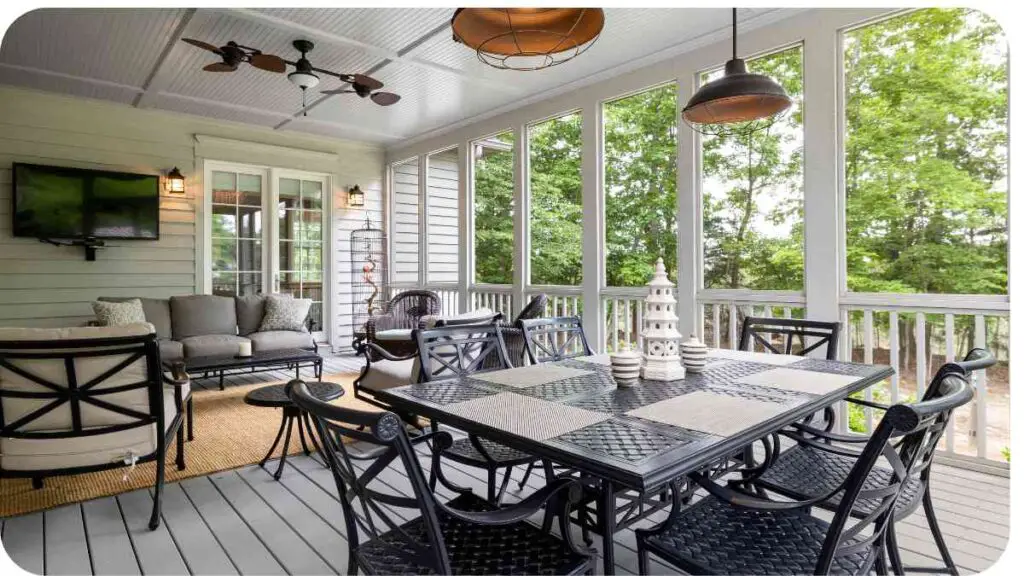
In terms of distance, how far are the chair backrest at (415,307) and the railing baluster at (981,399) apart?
5469 mm

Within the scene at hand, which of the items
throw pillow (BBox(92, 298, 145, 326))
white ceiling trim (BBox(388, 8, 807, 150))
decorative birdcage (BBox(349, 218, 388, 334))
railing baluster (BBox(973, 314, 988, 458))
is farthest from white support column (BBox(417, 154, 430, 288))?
railing baluster (BBox(973, 314, 988, 458))

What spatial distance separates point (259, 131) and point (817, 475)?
7446 millimetres

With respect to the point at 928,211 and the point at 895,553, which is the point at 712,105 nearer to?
the point at 895,553

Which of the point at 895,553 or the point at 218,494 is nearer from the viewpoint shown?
the point at 895,553

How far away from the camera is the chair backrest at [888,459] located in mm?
1100

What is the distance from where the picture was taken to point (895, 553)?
58.6 inches

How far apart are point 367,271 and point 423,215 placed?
4.00 ft

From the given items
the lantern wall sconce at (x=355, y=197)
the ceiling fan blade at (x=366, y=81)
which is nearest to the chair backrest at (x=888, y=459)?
the ceiling fan blade at (x=366, y=81)

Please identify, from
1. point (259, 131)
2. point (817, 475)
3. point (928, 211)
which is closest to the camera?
point (817, 475)

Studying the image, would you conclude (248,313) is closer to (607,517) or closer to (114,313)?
(114,313)

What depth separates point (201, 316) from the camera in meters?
5.65

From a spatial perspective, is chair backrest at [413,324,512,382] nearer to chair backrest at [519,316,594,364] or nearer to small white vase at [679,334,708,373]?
chair backrest at [519,316,594,364]

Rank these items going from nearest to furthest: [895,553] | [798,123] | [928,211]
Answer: [895,553], [928,211], [798,123]

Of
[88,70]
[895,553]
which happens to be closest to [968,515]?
[895,553]
